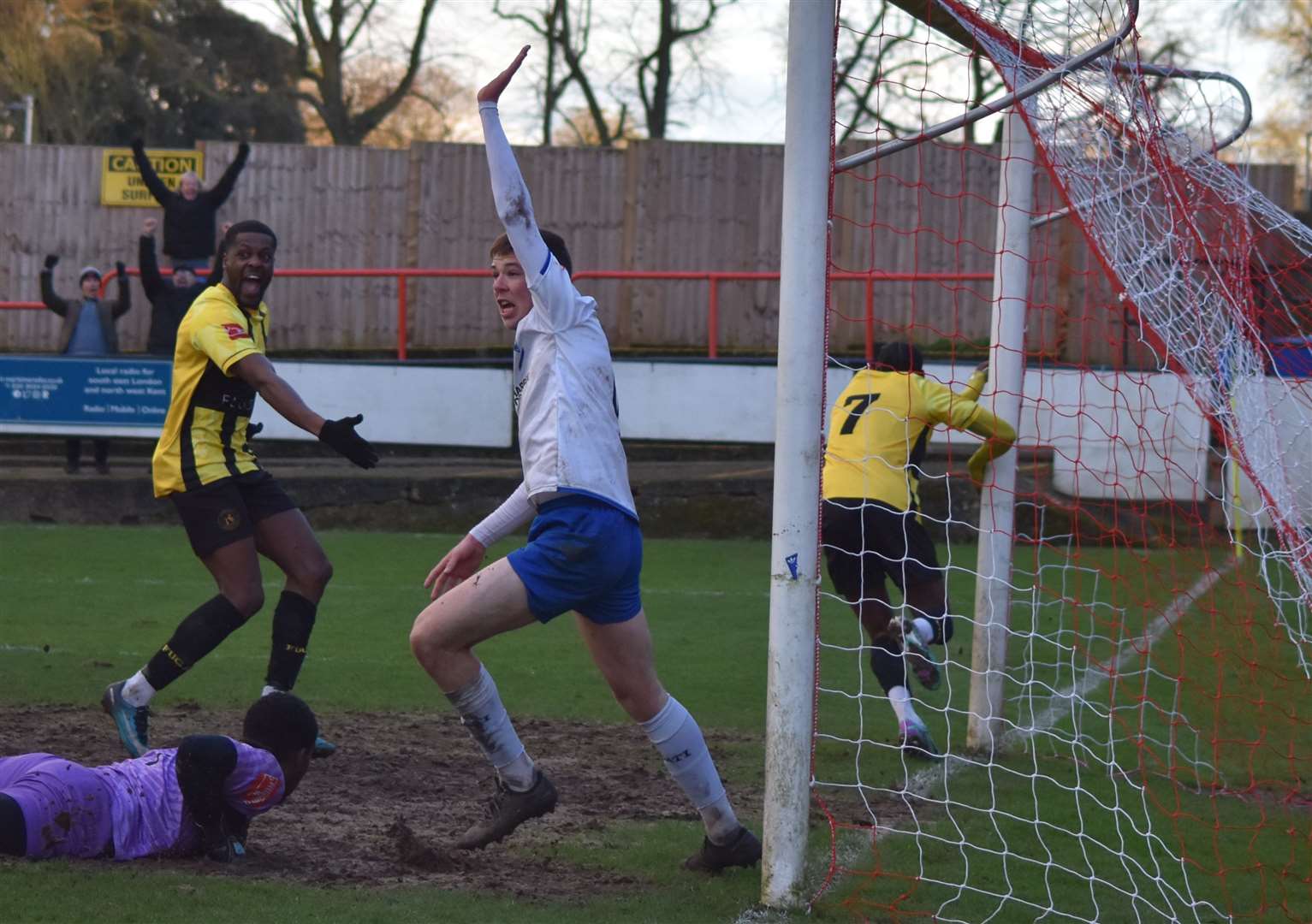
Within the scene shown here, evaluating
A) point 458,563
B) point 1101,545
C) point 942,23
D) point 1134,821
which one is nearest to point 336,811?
Answer: point 458,563

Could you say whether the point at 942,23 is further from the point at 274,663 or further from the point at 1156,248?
the point at 274,663

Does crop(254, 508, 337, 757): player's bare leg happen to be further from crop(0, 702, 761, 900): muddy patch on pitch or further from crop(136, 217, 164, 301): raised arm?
crop(136, 217, 164, 301): raised arm

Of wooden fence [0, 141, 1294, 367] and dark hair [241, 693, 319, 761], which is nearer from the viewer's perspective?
dark hair [241, 693, 319, 761]

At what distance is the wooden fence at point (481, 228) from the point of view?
19797 millimetres

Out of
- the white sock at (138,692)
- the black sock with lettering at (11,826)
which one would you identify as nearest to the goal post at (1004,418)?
the white sock at (138,692)

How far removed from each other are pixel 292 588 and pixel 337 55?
30118mm

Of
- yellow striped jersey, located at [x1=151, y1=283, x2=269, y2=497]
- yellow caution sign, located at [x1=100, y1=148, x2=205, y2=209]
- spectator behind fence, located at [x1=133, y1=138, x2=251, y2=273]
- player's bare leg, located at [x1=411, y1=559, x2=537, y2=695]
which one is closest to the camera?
player's bare leg, located at [x1=411, y1=559, x2=537, y2=695]

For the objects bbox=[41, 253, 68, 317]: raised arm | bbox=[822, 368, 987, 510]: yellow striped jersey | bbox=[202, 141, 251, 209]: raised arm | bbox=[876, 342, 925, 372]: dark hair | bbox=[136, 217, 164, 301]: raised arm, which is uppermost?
bbox=[202, 141, 251, 209]: raised arm

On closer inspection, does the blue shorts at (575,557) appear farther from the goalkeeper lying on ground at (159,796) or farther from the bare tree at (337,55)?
the bare tree at (337,55)

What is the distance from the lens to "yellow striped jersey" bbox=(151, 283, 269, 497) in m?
6.07

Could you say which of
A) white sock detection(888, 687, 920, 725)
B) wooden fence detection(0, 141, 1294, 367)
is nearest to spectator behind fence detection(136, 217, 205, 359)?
wooden fence detection(0, 141, 1294, 367)

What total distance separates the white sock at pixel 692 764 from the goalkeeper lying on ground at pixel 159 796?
1100 mm

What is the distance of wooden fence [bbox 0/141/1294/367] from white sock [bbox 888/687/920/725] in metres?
12.7

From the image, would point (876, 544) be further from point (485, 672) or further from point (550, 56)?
point (550, 56)
